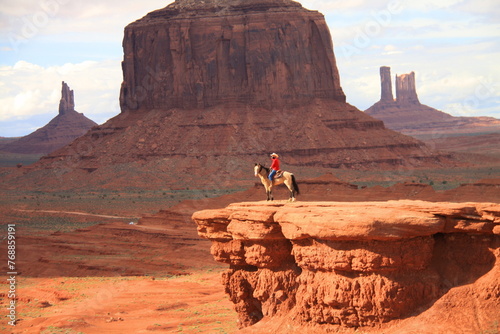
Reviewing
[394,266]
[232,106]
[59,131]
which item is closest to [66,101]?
[59,131]

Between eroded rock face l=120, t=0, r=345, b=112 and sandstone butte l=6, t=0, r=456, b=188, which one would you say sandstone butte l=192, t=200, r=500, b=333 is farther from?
eroded rock face l=120, t=0, r=345, b=112

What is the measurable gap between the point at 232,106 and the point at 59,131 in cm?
8449

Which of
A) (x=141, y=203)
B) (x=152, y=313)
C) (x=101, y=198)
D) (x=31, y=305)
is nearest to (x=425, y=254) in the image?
(x=152, y=313)

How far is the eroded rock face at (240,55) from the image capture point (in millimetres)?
102875

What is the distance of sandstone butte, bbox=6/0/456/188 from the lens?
97375mm

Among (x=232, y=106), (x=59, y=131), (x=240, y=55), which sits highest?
(x=240, y=55)

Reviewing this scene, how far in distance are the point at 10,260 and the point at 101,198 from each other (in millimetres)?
41653

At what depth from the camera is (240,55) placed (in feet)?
341

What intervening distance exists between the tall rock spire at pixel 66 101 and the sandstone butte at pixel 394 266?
164602mm

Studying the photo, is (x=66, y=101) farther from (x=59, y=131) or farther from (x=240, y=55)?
(x=240, y=55)

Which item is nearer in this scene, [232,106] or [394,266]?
[394,266]

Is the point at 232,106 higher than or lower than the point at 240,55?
lower

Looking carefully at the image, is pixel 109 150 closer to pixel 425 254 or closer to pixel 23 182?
pixel 23 182

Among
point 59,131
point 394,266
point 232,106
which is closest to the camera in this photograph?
point 394,266
